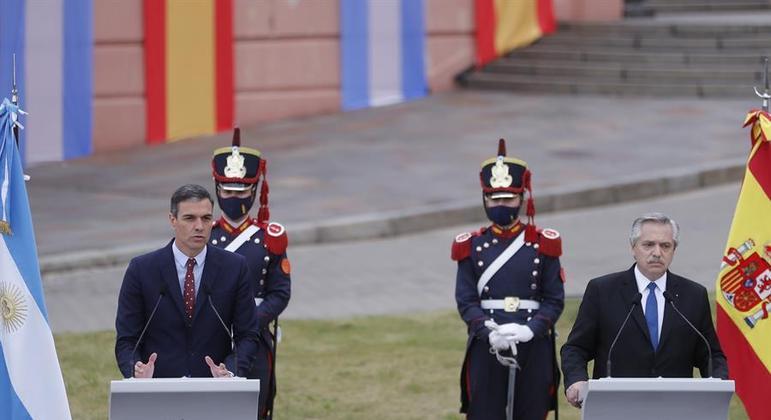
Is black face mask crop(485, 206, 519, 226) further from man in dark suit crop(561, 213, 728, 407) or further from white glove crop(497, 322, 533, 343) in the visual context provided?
man in dark suit crop(561, 213, 728, 407)

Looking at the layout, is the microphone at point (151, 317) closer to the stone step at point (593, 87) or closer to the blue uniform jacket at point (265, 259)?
the blue uniform jacket at point (265, 259)

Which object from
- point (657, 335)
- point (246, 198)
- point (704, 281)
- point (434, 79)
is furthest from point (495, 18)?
point (657, 335)

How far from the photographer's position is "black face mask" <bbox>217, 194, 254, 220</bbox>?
8.97 m

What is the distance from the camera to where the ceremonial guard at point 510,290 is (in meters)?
8.77

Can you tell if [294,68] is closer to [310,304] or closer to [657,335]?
[310,304]

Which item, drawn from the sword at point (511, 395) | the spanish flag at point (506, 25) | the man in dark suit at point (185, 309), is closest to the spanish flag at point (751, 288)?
the sword at point (511, 395)

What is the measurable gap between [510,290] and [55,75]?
11900mm

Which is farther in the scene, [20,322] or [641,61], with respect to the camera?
[641,61]

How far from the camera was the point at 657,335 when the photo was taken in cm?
746

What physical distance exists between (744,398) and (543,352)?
1.13m

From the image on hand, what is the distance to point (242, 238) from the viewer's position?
354 inches

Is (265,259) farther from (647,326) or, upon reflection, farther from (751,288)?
(751,288)

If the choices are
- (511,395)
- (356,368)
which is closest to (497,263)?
(511,395)

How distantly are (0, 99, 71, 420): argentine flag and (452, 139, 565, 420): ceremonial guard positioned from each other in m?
2.26
